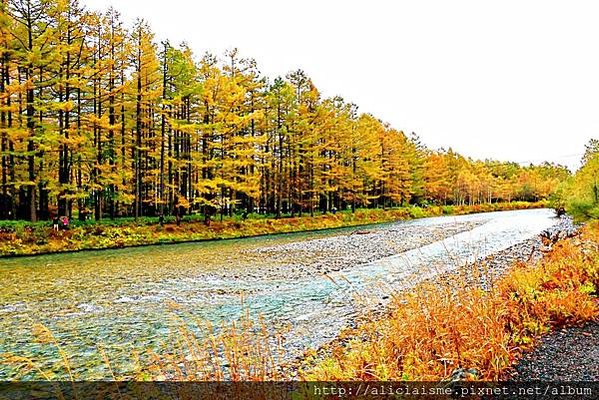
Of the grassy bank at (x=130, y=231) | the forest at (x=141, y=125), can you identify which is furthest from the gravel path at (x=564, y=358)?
the forest at (x=141, y=125)

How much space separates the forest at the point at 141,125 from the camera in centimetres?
2008

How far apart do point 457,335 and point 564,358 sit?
1.14 metres

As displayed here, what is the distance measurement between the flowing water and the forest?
679 cm

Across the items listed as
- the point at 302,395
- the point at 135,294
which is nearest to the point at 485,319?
the point at 302,395

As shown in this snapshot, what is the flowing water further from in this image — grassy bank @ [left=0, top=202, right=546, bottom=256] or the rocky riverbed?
grassy bank @ [left=0, top=202, right=546, bottom=256]

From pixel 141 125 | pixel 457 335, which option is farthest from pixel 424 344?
pixel 141 125

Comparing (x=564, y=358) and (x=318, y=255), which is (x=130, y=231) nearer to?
(x=318, y=255)

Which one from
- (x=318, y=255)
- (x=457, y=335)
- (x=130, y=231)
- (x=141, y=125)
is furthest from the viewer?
(x=141, y=125)

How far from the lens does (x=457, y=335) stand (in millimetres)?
4367

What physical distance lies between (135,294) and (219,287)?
2002mm

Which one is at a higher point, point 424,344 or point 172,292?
point 424,344

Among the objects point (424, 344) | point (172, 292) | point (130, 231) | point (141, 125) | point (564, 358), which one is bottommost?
point (172, 292)

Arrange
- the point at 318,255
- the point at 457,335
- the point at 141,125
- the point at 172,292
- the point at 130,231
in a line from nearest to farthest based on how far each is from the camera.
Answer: the point at 457,335, the point at 172,292, the point at 318,255, the point at 130,231, the point at 141,125

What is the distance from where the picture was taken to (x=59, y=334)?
6988 millimetres
